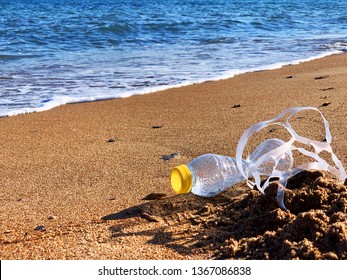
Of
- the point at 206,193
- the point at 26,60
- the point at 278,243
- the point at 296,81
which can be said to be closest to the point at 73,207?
the point at 206,193

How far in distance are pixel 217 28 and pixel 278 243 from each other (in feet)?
38.6

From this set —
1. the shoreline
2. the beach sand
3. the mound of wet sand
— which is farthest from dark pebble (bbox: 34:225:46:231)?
the shoreline

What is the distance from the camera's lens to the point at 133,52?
9398 mm

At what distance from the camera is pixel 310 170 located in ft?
8.16

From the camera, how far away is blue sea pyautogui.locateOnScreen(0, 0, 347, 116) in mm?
6266

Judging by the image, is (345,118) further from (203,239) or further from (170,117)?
(203,239)

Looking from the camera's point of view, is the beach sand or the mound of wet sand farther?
the beach sand

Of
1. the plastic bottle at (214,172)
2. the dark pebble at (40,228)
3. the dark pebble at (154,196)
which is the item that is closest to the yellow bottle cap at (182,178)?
the plastic bottle at (214,172)

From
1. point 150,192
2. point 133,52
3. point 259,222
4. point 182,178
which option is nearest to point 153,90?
point 150,192

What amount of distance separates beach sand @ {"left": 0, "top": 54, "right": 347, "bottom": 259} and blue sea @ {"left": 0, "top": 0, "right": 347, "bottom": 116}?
1.03 m

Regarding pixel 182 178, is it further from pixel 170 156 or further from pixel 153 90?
pixel 153 90

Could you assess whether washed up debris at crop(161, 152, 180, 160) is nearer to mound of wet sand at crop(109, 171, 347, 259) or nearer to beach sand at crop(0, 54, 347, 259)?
beach sand at crop(0, 54, 347, 259)

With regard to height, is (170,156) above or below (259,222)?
below

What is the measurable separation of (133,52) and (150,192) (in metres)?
6.83
